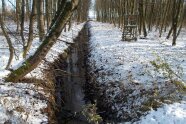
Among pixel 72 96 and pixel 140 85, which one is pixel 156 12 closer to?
pixel 72 96

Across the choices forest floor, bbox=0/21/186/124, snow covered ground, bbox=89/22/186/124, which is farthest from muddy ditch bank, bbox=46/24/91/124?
snow covered ground, bbox=89/22/186/124

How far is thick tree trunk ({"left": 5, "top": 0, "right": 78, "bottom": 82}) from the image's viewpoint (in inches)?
321

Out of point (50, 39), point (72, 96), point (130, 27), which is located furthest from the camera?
point (130, 27)

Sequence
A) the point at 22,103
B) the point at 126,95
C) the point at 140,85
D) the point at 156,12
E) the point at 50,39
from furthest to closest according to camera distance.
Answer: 1. the point at 156,12
2. the point at 140,85
3. the point at 126,95
4. the point at 22,103
5. the point at 50,39

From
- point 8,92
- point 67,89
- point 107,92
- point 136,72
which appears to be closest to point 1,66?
point 67,89

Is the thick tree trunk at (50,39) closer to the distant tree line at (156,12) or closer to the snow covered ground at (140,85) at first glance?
the snow covered ground at (140,85)

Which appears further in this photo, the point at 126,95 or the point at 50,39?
the point at 126,95

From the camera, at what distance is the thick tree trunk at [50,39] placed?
815cm

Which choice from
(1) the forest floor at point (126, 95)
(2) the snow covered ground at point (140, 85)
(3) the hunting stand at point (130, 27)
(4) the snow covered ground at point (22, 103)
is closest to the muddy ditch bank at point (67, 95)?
(4) the snow covered ground at point (22, 103)

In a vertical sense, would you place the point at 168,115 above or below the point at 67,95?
above

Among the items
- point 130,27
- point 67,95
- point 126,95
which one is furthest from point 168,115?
point 130,27

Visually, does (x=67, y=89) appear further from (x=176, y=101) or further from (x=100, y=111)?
(x=176, y=101)

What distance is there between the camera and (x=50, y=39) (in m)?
9.17

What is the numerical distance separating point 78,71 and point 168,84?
818cm
